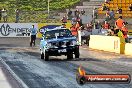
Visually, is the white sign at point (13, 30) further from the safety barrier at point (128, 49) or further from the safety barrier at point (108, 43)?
the safety barrier at point (128, 49)

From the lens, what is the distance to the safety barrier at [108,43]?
28.6 metres

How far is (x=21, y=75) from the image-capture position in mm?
15461

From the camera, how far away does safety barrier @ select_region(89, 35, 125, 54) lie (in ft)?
93.7

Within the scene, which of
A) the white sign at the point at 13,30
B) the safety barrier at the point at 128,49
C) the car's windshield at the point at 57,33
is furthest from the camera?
the white sign at the point at 13,30

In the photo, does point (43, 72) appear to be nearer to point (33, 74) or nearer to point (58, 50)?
point (33, 74)

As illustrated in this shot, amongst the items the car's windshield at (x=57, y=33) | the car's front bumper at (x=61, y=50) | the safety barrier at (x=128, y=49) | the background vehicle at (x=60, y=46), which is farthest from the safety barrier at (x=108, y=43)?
the car's front bumper at (x=61, y=50)

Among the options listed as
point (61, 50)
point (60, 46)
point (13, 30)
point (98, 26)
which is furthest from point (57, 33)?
point (13, 30)

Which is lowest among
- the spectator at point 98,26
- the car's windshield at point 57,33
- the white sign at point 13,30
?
the white sign at point 13,30

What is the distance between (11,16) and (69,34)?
2852 centimetres

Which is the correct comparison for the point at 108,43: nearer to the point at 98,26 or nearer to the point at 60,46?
the point at 60,46

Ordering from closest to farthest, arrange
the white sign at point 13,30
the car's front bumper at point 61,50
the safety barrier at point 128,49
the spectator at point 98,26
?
the car's front bumper at point 61,50 < the safety barrier at point 128,49 < the spectator at point 98,26 < the white sign at point 13,30

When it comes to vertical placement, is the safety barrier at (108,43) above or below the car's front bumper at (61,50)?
below

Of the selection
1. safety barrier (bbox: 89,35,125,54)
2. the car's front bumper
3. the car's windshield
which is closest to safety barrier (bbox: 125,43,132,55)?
safety barrier (bbox: 89,35,125,54)

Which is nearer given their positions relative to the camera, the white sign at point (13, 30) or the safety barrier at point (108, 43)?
the safety barrier at point (108, 43)
